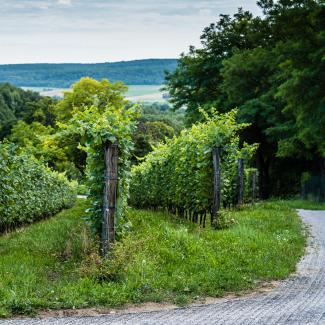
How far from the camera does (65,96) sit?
66812 millimetres

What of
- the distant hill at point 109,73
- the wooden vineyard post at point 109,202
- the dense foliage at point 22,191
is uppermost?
the distant hill at point 109,73

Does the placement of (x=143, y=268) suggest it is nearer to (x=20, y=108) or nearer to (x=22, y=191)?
(x=22, y=191)

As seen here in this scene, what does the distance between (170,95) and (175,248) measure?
3526 centimetres

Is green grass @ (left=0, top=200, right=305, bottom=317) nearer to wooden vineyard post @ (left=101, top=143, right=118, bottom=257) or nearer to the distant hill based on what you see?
wooden vineyard post @ (left=101, top=143, right=118, bottom=257)

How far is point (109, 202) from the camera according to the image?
1010cm

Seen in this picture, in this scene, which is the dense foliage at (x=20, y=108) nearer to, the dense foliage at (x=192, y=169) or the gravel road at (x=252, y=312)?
the dense foliage at (x=192, y=169)

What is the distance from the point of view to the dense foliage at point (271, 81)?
28.0 metres

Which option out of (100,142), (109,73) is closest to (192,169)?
(100,142)

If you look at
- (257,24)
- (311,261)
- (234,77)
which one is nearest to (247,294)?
(311,261)

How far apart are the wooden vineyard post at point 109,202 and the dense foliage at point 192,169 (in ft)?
22.0

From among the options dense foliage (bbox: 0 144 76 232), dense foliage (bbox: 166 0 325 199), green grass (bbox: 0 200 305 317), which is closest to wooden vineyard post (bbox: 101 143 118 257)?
green grass (bbox: 0 200 305 317)

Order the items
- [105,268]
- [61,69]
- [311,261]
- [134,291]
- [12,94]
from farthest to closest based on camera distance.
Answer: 1. [61,69]
2. [12,94]
3. [311,261]
4. [105,268]
5. [134,291]

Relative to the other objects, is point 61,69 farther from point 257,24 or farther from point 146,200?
point 146,200

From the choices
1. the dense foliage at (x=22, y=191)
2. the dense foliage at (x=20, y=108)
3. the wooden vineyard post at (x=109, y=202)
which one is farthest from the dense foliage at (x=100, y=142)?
the dense foliage at (x=20, y=108)
